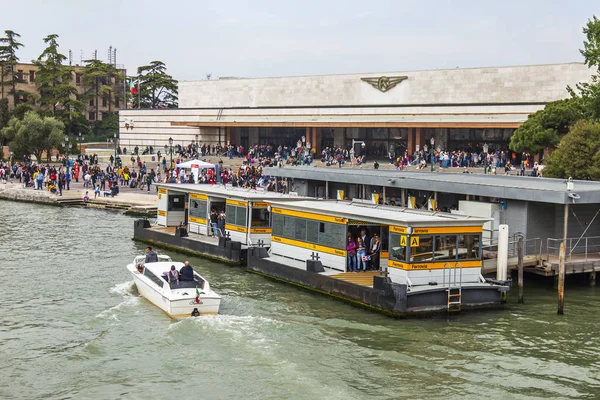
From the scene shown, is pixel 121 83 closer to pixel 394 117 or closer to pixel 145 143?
pixel 145 143

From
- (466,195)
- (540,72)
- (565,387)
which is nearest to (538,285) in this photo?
(466,195)

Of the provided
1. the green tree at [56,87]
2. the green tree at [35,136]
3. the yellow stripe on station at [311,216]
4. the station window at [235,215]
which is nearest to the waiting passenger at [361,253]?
the yellow stripe on station at [311,216]

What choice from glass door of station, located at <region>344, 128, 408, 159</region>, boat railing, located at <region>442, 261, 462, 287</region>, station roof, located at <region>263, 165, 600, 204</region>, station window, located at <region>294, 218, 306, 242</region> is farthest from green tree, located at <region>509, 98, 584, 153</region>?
boat railing, located at <region>442, 261, 462, 287</region>

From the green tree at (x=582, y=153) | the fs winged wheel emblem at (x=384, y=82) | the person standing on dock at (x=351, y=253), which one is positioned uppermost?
the fs winged wheel emblem at (x=384, y=82)

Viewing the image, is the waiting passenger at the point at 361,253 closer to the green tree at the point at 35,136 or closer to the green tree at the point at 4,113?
the green tree at the point at 35,136

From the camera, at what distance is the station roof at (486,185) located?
31.5m

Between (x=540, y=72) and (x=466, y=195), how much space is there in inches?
1582

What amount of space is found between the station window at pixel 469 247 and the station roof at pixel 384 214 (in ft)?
1.52

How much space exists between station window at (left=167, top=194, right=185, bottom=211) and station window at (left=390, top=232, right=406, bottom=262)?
18.3 m

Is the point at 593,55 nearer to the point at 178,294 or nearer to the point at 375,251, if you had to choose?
the point at 375,251

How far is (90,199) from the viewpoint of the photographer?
2458 inches

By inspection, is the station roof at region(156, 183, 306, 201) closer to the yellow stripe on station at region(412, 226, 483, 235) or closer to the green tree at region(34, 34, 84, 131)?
the yellow stripe on station at region(412, 226, 483, 235)

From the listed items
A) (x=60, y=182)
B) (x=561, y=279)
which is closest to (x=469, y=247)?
(x=561, y=279)

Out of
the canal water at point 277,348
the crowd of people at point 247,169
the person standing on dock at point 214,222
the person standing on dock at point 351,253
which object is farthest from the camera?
the crowd of people at point 247,169
